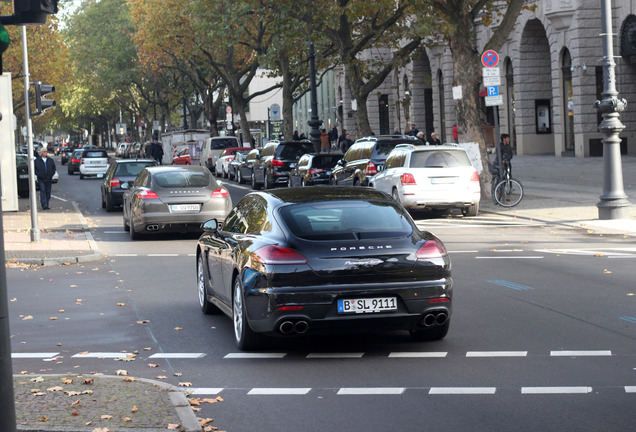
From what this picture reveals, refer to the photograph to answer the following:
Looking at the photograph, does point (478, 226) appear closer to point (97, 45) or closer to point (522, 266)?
point (522, 266)

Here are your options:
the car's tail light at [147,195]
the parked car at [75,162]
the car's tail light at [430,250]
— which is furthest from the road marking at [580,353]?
the parked car at [75,162]

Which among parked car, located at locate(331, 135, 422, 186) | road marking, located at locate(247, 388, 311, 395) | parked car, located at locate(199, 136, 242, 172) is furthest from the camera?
parked car, located at locate(199, 136, 242, 172)

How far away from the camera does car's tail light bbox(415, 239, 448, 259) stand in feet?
28.3

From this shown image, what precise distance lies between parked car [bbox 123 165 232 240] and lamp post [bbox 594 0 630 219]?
7340 mm

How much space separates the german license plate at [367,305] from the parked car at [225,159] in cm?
3931

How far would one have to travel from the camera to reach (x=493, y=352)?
8516 millimetres

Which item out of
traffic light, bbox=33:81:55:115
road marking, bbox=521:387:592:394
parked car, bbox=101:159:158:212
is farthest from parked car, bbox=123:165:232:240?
road marking, bbox=521:387:592:394

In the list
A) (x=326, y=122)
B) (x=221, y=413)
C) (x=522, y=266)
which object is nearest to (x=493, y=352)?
(x=221, y=413)

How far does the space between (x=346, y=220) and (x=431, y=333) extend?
4.15ft

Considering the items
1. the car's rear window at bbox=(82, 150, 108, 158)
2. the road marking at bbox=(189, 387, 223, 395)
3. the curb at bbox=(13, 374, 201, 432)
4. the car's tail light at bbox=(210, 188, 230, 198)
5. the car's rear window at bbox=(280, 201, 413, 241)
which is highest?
the car's rear window at bbox=(82, 150, 108, 158)

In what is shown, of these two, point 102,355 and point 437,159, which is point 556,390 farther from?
point 437,159

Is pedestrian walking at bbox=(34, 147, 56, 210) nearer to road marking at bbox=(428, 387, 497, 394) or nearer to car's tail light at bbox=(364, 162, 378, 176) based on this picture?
car's tail light at bbox=(364, 162, 378, 176)

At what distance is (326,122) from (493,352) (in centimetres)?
7693

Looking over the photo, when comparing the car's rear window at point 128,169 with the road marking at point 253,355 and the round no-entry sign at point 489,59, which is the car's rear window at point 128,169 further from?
the road marking at point 253,355
